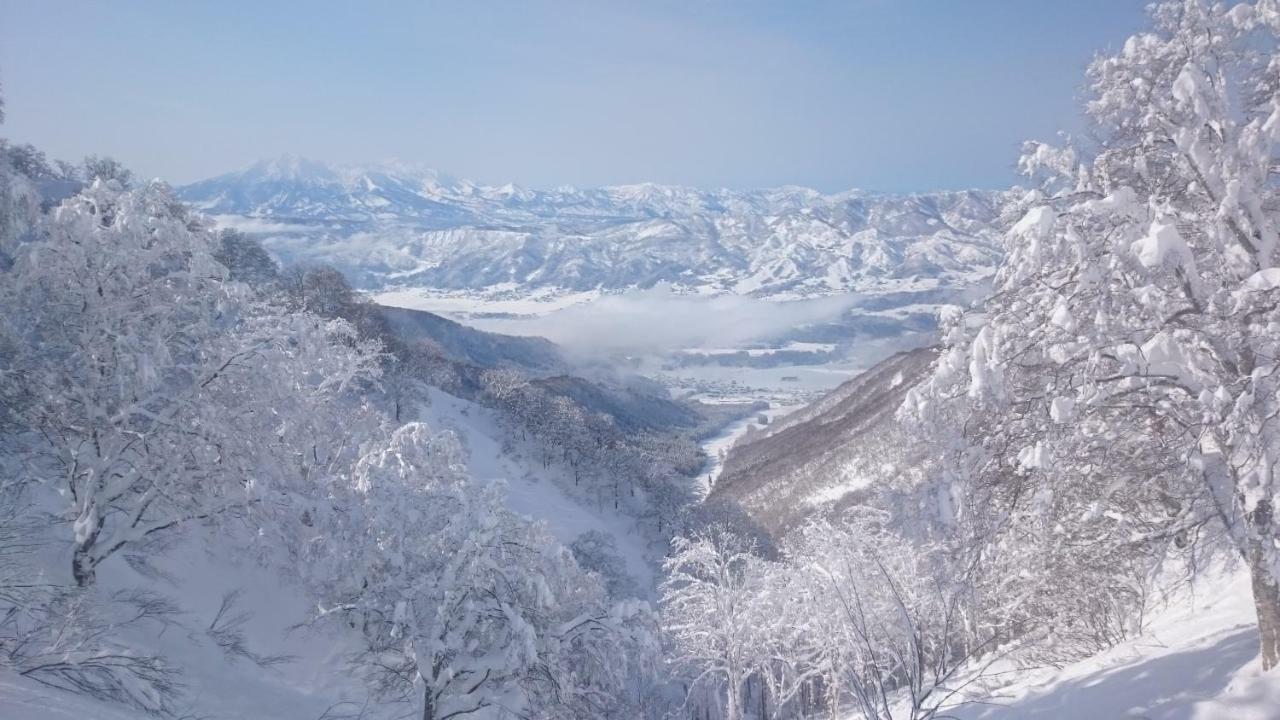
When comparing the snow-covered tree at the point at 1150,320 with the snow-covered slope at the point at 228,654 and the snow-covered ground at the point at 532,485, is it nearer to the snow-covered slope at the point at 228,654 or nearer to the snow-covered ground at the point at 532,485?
the snow-covered slope at the point at 228,654

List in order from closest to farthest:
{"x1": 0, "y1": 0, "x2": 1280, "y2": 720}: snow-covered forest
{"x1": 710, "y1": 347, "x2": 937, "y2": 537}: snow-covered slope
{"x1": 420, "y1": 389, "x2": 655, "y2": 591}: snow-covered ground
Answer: {"x1": 0, "y1": 0, "x2": 1280, "y2": 720}: snow-covered forest < {"x1": 420, "y1": 389, "x2": 655, "y2": 591}: snow-covered ground < {"x1": 710, "y1": 347, "x2": 937, "y2": 537}: snow-covered slope

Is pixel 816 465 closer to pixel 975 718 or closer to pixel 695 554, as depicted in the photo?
pixel 695 554

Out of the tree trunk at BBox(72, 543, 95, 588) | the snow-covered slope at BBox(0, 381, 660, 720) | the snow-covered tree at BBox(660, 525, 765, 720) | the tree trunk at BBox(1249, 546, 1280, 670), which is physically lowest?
the snow-covered tree at BBox(660, 525, 765, 720)

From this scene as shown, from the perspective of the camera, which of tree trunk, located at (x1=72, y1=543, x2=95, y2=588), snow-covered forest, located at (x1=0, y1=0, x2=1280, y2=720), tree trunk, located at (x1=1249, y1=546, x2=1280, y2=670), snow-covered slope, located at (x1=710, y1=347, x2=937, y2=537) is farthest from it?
snow-covered slope, located at (x1=710, y1=347, x2=937, y2=537)

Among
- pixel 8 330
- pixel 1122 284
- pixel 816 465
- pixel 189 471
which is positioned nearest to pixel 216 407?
pixel 189 471

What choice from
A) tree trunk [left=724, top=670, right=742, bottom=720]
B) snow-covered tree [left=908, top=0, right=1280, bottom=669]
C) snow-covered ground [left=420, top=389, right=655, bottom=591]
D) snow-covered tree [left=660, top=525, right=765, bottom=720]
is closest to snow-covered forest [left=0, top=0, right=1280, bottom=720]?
snow-covered tree [left=908, top=0, right=1280, bottom=669]

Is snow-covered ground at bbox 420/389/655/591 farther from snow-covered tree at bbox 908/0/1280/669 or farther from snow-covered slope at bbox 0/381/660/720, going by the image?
snow-covered tree at bbox 908/0/1280/669

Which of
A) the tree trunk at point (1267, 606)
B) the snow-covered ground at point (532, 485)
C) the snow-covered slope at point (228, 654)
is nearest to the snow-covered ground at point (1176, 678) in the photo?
the tree trunk at point (1267, 606)
